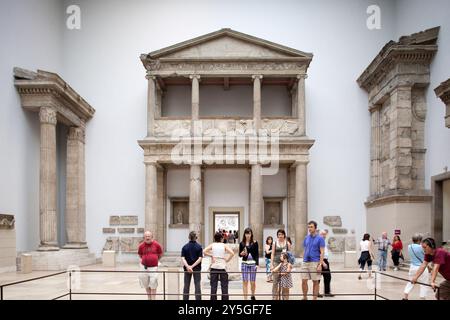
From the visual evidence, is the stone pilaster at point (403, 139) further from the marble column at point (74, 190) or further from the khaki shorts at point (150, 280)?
the marble column at point (74, 190)

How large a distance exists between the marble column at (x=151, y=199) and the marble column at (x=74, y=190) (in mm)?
4200

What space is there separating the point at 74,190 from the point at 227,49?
10.1 meters

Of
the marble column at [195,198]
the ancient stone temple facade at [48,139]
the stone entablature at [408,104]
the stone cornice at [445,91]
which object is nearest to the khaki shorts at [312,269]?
the stone cornice at [445,91]

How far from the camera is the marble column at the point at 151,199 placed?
74.6 ft

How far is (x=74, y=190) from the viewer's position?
24906 mm

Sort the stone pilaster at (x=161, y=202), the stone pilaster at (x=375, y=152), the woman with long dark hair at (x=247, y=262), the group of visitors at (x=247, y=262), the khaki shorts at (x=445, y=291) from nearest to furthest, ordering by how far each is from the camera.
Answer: the khaki shorts at (x=445, y=291) < the group of visitors at (x=247, y=262) < the woman with long dark hair at (x=247, y=262) < the stone pilaster at (x=375, y=152) < the stone pilaster at (x=161, y=202)

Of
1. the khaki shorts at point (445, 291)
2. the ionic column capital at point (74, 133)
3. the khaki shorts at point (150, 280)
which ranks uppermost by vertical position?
the ionic column capital at point (74, 133)

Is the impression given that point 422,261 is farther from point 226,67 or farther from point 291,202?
point 291,202

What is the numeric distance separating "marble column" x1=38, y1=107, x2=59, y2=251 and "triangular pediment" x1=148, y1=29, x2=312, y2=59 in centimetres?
526

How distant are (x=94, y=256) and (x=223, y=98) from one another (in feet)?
33.5

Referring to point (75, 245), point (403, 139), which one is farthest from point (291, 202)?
point (75, 245)

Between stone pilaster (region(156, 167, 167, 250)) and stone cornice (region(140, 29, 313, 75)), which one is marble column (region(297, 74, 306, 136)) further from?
stone pilaster (region(156, 167, 167, 250))

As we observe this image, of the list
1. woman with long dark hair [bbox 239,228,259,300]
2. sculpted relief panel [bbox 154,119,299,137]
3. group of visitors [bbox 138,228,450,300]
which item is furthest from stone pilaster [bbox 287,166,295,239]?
woman with long dark hair [bbox 239,228,259,300]
